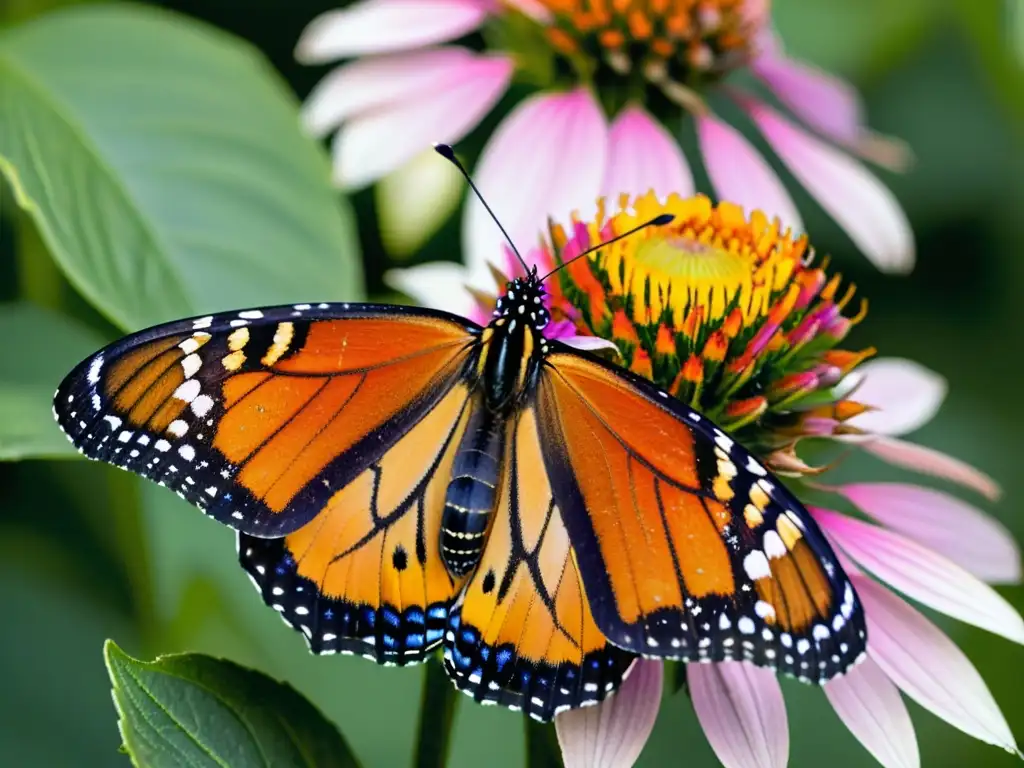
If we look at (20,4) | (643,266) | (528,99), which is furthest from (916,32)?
(20,4)

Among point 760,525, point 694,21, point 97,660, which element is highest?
point 694,21

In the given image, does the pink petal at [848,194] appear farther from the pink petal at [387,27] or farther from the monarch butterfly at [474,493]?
the monarch butterfly at [474,493]

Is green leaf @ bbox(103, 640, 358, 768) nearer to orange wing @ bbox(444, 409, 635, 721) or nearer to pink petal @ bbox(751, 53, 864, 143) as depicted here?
orange wing @ bbox(444, 409, 635, 721)

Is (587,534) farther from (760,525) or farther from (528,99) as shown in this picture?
(528,99)

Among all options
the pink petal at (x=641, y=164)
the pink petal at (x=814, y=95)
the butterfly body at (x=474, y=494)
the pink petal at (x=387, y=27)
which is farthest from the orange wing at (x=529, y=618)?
the pink petal at (x=814, y=95)

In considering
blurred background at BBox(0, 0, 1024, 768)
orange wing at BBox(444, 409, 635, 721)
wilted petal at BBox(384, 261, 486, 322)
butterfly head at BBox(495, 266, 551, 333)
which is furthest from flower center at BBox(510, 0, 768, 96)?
orange wing at BBox(444, 409, 635, 721)

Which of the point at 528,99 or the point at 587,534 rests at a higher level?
the point at 528,99

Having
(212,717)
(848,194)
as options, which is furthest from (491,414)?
(848,194)
